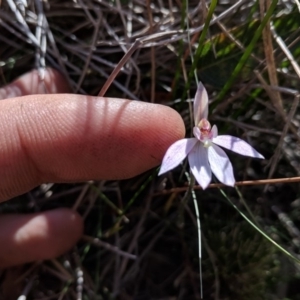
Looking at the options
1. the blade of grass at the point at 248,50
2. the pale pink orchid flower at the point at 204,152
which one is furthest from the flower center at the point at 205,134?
the blade of grass at the point at 248,50

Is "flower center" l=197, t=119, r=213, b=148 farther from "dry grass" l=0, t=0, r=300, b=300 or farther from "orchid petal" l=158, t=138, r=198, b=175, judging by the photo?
"dry grass" l=0, t=0, r=300, b=300

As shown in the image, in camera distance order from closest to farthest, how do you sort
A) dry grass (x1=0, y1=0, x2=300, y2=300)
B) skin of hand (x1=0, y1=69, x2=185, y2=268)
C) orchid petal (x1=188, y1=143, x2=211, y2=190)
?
orchid petal (x1=188, y1=143, x2=211, y2=190)
skin of hand (x1=0, y1=69, x2=185, y2=268)
dry grass (x1=0, y1=0, x2=300, y2=300)

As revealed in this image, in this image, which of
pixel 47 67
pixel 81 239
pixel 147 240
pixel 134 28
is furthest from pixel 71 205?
pixel 134 28

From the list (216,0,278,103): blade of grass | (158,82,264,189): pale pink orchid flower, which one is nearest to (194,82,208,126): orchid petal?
(158,82,264,189): pale pink orchid flower

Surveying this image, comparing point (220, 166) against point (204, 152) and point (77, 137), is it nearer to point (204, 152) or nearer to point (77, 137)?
point (204, 152)

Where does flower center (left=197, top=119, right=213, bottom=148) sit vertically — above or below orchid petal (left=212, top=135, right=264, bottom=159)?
above

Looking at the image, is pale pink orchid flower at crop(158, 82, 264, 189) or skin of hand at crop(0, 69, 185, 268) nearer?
pale pink orchid flower at crop(158, 82, 264, 189)

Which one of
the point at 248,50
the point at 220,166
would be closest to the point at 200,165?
the point at 220,166
